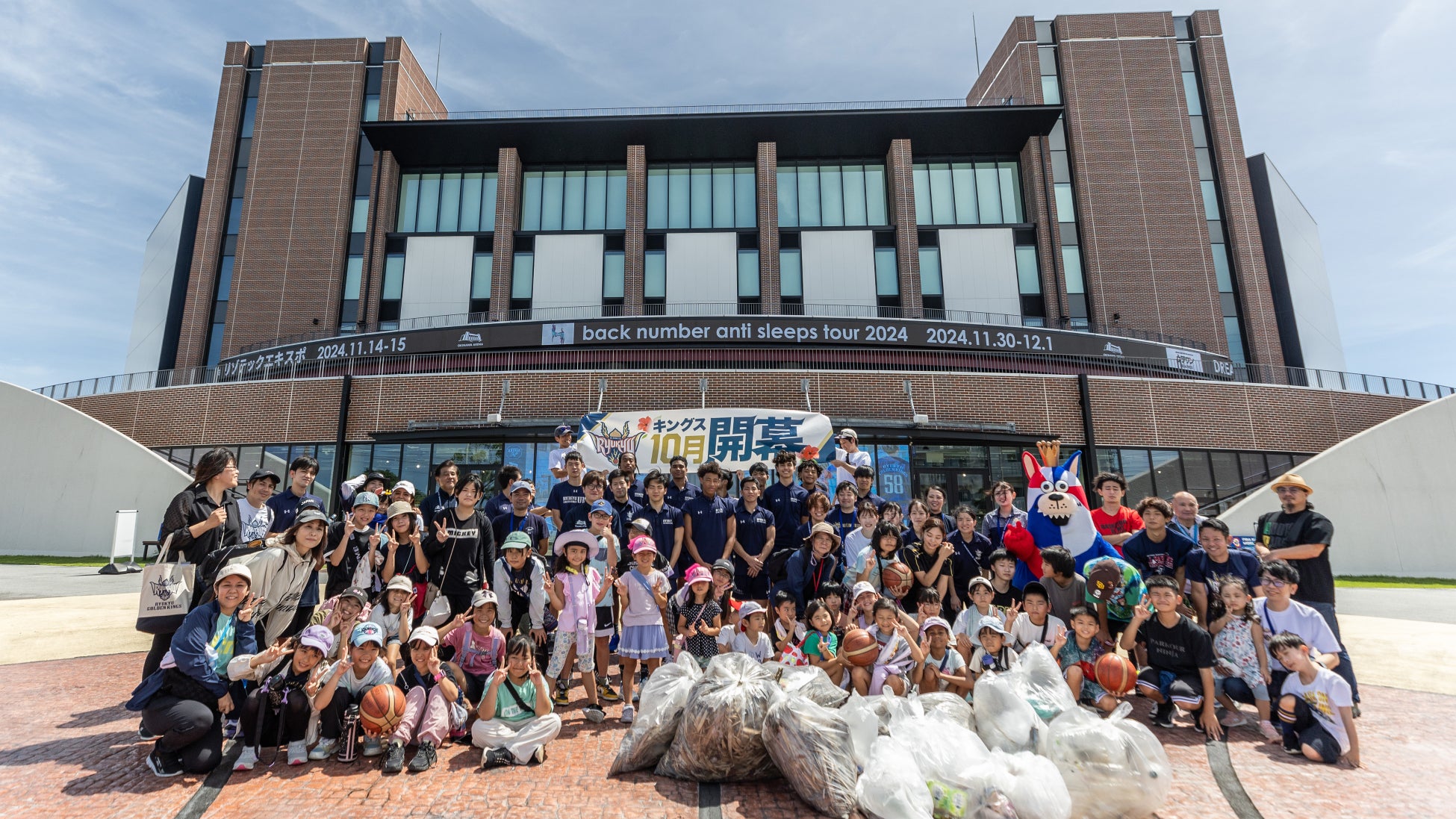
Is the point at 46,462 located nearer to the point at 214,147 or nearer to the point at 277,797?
the point at 214,147

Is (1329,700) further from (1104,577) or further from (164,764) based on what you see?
(164,764)

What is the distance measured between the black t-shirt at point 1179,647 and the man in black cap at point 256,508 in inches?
320

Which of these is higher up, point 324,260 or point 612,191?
point 612,191

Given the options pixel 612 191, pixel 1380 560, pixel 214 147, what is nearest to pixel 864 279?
pixel 612 191

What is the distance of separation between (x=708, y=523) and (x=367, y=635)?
143 inches

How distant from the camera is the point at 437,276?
89.9 ft

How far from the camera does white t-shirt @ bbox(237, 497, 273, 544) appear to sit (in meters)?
6.12

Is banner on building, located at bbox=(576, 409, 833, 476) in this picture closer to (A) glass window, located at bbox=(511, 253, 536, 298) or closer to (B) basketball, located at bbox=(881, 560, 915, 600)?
(B) basketball, located at bbox=(881, 560, 915, 600)

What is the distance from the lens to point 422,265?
27.5m

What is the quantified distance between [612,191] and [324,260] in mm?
12706

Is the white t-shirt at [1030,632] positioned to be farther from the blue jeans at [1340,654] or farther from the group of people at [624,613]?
the blue jeans at [1340,654]

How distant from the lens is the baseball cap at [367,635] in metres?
4.97

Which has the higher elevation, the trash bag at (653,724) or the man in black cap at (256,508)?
the man in black cap at (256,508)

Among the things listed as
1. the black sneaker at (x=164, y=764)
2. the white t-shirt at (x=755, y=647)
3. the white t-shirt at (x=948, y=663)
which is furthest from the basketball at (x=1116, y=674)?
the black sneaker at (x=164, y=764)
